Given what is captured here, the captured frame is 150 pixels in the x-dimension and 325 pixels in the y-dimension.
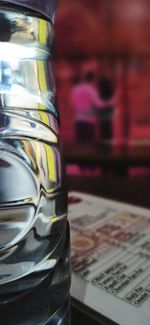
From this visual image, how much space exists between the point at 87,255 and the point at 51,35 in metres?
0.35

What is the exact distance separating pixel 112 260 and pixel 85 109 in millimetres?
2257

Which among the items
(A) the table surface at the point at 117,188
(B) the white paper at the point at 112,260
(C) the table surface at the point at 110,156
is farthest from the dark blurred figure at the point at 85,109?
(B) the white paper at the point at 112,260

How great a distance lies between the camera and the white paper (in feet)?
1.39

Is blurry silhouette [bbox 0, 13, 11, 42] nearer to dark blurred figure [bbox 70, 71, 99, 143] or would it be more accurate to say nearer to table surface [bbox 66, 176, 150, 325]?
table surface [bbox 66, 176, 150, 325]

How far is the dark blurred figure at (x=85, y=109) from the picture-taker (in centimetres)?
267

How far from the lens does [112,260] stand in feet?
1.75

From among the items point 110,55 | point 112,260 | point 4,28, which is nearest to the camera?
point 4,28

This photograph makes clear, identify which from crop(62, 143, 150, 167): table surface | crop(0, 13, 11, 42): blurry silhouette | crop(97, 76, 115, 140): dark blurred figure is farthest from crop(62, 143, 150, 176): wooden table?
crop(0, 13, 11, 42): blurry silhouette

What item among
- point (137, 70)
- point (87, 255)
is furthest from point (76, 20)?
point (87, 255)

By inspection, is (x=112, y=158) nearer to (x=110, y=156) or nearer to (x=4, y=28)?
(x=110, y=156)

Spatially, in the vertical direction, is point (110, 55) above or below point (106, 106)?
above

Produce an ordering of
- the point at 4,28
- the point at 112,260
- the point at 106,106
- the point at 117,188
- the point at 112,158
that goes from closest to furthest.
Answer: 1. the point at 4,28
2. the point at 112,260
3. the point at 117,188
4. the point at 112,158
5. the point at 106,106

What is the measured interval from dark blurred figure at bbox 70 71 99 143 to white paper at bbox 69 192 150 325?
1945 mm

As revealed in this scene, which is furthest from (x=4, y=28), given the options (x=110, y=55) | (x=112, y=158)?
(x=110, y=55)
